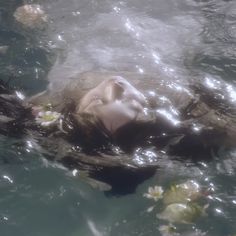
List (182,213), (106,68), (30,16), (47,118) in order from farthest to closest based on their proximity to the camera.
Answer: (30,16)
(106,68)
(47,118)
(182,213)

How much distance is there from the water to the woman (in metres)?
0.15

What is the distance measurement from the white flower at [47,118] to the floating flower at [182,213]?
124 centimetres

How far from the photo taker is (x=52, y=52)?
19.2 feet

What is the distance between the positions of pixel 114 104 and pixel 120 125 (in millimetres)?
176

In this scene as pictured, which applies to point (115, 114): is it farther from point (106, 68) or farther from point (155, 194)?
point (106, 68)

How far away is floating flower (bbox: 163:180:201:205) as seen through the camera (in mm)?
3840

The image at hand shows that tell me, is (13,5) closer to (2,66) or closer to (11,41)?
(11,41)

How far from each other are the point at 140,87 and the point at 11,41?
225 cm

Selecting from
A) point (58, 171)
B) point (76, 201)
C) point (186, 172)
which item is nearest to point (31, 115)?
point (58, 171)

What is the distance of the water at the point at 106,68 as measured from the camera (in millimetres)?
3883

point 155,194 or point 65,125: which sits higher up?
point 65,125

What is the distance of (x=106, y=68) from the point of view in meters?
5.31

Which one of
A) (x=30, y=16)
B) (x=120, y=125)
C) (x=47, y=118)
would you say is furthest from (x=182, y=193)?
(x=30, y=16)

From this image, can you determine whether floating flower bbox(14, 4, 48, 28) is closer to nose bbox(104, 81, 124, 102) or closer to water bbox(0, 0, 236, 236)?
water bbox(0, 0, 236, 236)
